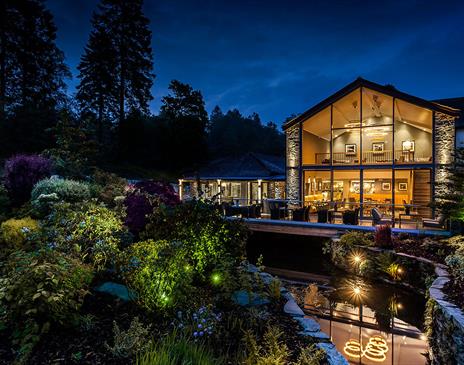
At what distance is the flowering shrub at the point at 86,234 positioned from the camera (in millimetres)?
4465

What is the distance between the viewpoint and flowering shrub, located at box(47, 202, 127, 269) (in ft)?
14.6

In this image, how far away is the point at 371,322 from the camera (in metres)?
5.62

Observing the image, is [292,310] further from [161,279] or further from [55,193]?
[55,193]

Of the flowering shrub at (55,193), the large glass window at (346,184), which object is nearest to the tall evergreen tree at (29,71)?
the flowering shrub at (55,193)

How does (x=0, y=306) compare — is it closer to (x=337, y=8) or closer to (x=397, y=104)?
(x=397, y=104)

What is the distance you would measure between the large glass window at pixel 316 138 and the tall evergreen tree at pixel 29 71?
1728 cm

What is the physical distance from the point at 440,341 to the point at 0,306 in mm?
5638

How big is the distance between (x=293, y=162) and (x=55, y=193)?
38.5 feet

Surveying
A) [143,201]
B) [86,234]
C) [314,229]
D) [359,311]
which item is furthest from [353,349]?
[314,229]

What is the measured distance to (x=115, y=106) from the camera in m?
31.1

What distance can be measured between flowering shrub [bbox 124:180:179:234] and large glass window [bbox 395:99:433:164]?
12.0 metres

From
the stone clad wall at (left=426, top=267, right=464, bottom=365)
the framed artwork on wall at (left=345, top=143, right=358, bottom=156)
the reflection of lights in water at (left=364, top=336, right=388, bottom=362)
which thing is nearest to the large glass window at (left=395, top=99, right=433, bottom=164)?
the framed artwork on wall at (left=345, top=143, right=358, bottom=156)

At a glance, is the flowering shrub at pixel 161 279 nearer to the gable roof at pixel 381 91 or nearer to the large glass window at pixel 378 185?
the gable roof at pixel 381 91

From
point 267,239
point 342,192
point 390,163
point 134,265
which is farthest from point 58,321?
point 342,192
